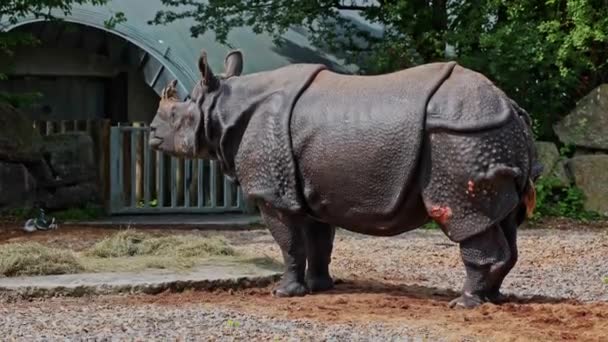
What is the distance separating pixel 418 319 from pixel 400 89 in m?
1.55

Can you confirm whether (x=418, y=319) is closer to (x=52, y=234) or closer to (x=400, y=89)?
(x=400, y=89)

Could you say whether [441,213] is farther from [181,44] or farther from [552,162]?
[181,44]

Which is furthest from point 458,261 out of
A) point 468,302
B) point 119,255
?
point 468,302

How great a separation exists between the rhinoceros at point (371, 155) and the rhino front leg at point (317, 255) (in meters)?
0.01

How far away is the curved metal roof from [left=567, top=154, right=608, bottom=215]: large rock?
4356mm

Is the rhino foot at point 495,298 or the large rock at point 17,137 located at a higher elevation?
the large rock at point 17,137

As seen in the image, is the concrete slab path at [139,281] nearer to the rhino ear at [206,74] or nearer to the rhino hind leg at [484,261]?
the rhino ear at [206,74]

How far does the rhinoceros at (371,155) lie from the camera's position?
756cm

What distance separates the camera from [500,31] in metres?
16.2

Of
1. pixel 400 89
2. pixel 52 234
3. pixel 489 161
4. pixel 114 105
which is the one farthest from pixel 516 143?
pixel 114 105

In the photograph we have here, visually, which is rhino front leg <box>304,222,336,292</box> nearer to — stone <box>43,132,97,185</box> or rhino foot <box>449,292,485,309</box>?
rhino foot <box>449,292,485,309</box>

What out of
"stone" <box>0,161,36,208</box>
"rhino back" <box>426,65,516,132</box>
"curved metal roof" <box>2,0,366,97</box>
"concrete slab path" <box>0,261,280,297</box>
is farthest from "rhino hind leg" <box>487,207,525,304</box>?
"curved metal roof" <box>2,0,366,97</box>

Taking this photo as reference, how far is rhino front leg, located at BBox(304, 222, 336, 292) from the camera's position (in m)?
8.73

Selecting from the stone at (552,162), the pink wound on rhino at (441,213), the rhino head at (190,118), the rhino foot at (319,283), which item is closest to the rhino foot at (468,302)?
the pink wound on rhino at (441,213)
